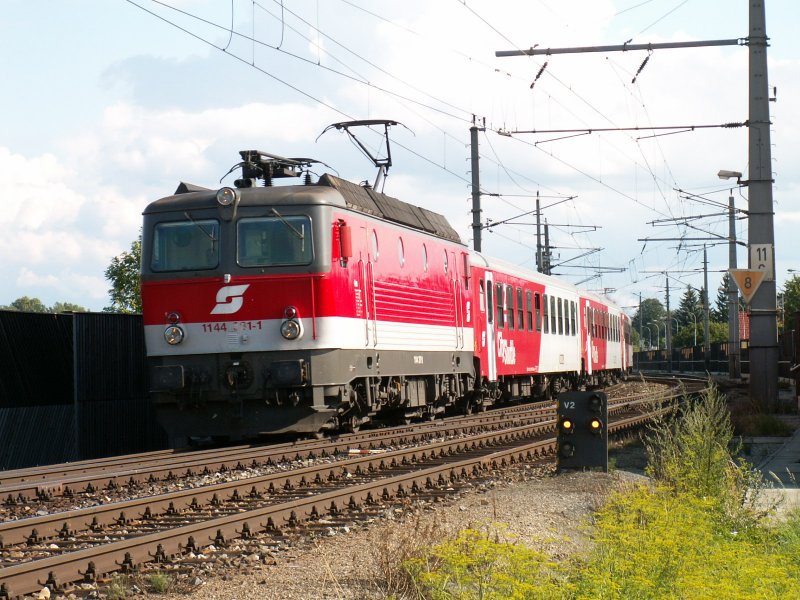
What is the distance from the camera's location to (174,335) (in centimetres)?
1566

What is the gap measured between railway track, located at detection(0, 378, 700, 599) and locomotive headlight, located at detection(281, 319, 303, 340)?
5.00 ft

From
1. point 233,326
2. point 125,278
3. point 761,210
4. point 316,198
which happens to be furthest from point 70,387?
point 125,278

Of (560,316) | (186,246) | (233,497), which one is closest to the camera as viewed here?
(233,497)

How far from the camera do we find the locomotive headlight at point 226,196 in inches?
616

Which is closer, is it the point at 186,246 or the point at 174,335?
the point at 174,335

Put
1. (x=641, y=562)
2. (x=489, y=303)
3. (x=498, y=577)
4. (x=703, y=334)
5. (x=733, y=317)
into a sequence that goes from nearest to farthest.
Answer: (x=498, y=577)
(x=641, y=562)
(x=489, y=303)
(x=733, y=317)
(x=703, y=334)

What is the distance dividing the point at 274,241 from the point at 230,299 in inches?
39.6

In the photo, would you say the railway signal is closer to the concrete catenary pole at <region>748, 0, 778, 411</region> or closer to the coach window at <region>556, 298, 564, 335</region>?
the concrete catenary pole at <region>748, 0, 778, 411</region>

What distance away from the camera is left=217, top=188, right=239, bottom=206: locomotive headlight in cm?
1566

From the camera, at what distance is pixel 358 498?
10.7 meters

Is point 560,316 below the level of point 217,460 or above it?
above

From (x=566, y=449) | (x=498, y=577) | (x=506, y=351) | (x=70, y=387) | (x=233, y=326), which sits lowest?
(x=566, y=449)

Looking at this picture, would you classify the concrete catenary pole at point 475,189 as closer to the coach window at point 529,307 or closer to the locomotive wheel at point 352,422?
the coach window at point 529,307

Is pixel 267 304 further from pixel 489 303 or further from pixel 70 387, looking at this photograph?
pixel 489 303
